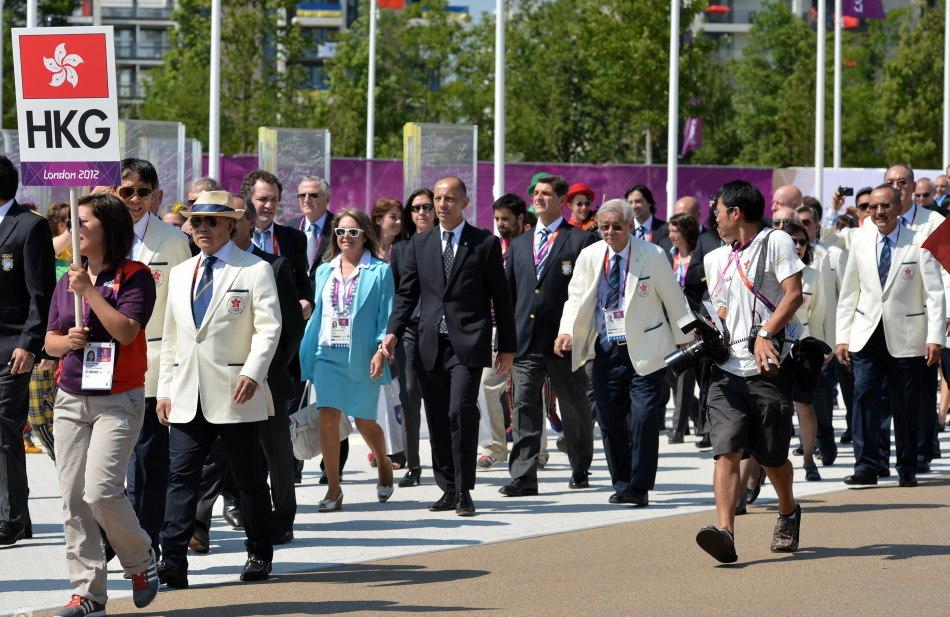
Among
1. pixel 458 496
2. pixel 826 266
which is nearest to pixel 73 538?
pixel 458 496

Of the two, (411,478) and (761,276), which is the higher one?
(761,276)

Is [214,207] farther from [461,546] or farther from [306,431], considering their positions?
[306,431]

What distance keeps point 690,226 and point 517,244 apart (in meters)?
3.34

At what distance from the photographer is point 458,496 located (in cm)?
1082

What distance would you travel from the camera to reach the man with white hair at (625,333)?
36.9ft

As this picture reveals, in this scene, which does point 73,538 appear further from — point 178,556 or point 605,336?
point 605,336

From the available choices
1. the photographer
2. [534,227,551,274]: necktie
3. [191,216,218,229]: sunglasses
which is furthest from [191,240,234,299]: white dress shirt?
[534,227,551,274]: necktie

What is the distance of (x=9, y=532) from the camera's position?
9516 millimetres

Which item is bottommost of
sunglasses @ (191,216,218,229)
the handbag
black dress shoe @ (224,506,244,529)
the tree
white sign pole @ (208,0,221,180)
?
black dress shoe @ (224,506,244,529)

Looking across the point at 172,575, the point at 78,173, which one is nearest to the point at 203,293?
the point at 78,173

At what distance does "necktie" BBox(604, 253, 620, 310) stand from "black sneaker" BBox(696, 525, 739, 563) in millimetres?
3091

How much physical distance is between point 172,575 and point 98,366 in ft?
4.09

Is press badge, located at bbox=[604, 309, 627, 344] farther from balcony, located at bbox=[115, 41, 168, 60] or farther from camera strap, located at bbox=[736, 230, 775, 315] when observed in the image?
balcony, located at bbox=[115, 41, 168, 60]

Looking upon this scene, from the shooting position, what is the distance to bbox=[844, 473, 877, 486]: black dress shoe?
12117 mm
